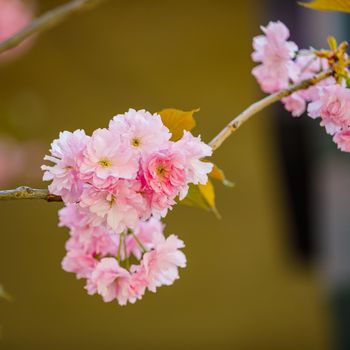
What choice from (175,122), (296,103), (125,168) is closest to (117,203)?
(125,168)

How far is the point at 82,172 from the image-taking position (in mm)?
807

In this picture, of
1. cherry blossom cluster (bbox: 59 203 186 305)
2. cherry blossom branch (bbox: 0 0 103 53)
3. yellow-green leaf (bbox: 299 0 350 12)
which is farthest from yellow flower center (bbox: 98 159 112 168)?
cherry blossom branch (bbox: 0 0 103 53)

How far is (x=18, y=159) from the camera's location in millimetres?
2967

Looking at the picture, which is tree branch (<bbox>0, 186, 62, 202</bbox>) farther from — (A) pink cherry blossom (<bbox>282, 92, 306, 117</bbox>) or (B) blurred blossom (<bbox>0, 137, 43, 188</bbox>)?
(B) blurred blossom (<bbox>0, 137, 43, 188</bbox>)

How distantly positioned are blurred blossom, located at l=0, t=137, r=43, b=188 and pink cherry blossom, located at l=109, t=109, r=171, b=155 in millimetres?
2153

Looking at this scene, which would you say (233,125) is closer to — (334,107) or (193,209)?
(334,107)

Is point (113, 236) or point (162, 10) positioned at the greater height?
point (162, 10)

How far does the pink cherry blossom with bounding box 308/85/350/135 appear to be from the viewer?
93 centimetres

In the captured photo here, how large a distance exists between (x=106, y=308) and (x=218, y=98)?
1.09 metres

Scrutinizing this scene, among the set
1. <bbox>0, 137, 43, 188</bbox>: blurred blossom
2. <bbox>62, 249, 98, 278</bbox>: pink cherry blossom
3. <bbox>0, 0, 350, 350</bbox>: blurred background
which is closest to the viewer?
<bbox>62, 249, 98, 278</bbox>: pink cherry blossom

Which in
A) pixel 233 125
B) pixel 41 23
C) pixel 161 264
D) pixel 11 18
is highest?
pixel 11 18

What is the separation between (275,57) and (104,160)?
1.31 feet

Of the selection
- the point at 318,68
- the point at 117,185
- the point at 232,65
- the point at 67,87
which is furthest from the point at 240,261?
the point at 117,185

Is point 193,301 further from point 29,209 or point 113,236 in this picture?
point 113,236
